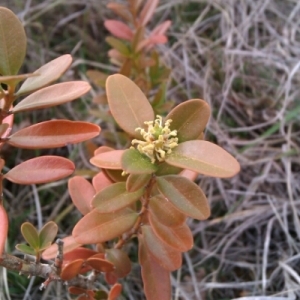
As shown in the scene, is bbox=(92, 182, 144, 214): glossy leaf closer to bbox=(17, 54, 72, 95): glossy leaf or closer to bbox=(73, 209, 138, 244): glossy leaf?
bbox=(73, 209, 138, 244): glossy leaf

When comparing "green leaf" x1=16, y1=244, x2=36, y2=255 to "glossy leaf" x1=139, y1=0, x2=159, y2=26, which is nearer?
"green leaf" x1=16, y1=244, x2=36, y2=255

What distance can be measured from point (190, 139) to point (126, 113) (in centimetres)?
14

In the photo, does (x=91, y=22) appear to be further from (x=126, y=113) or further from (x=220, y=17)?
(x=126, y=113)

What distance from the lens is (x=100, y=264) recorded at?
43.0 inches

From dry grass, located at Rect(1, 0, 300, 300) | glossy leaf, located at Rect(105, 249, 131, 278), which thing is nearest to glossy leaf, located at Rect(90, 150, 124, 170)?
glossy leaf, located at Rect(105, 249, 131, 278)

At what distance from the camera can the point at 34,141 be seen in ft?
3.06

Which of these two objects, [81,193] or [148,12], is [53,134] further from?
[148,12]

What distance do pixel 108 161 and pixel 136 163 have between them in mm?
90

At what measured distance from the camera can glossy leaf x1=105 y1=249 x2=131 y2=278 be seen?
3.72 feet

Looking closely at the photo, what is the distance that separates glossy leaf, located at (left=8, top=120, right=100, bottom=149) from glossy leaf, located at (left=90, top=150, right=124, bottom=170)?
56mm

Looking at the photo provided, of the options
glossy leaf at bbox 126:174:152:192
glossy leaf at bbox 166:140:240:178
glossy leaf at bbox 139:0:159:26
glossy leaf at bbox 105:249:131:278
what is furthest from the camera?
glossy leaf at bbox 139:0:159:26

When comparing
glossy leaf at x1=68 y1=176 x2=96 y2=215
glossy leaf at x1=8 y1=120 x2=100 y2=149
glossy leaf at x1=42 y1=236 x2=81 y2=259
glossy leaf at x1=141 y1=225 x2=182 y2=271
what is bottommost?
glossy leaf at x1=42 y1=236 x2=81 y2=259

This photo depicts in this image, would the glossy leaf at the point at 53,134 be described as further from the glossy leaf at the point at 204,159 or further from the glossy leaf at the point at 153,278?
the glossy leaf at the point at 153,278

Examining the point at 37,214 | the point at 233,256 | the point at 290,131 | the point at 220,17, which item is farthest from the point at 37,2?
the point at 233,256
